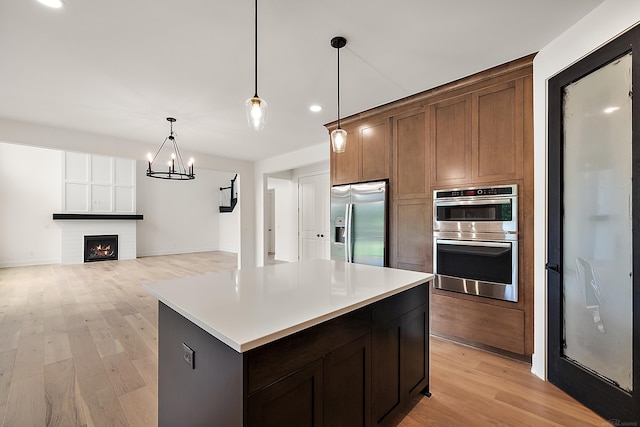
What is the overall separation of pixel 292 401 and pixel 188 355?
50cm

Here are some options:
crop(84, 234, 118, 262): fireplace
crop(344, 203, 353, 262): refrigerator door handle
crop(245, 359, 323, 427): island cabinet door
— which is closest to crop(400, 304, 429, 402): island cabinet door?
crop(245, 359, 323, 427): island cabinet door

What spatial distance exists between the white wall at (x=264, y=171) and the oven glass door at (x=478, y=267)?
127 inches

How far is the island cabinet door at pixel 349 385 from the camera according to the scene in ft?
4.19

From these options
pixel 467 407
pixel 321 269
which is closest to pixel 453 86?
pixel 321 269

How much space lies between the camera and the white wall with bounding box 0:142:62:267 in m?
7.03

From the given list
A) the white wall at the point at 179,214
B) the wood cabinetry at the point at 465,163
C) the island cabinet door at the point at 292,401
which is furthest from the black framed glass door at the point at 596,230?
the white wall at the point at 179,214

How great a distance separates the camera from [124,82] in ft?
9.25

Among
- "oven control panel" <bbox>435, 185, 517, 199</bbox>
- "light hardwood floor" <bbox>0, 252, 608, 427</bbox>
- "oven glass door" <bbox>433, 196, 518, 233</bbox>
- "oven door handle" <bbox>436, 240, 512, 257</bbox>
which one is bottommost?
"light hardwood floor" <bbox>0, 252, 608, 427</bbox>

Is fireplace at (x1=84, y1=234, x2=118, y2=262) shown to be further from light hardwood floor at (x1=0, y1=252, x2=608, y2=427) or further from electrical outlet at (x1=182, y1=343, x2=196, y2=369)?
electrical outlet at (x1=182, y1=343, x2=196, y2=369)

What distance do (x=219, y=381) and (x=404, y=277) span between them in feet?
4.37

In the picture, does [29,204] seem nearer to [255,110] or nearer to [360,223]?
[360,223]

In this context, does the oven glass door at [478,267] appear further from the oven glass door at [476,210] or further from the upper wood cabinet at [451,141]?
the upper wood cabinet at [451,141]

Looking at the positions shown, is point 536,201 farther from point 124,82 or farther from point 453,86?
point 124,82

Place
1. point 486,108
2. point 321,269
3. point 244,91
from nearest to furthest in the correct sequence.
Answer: point 321,269 < point 486,108 < point 244,91
